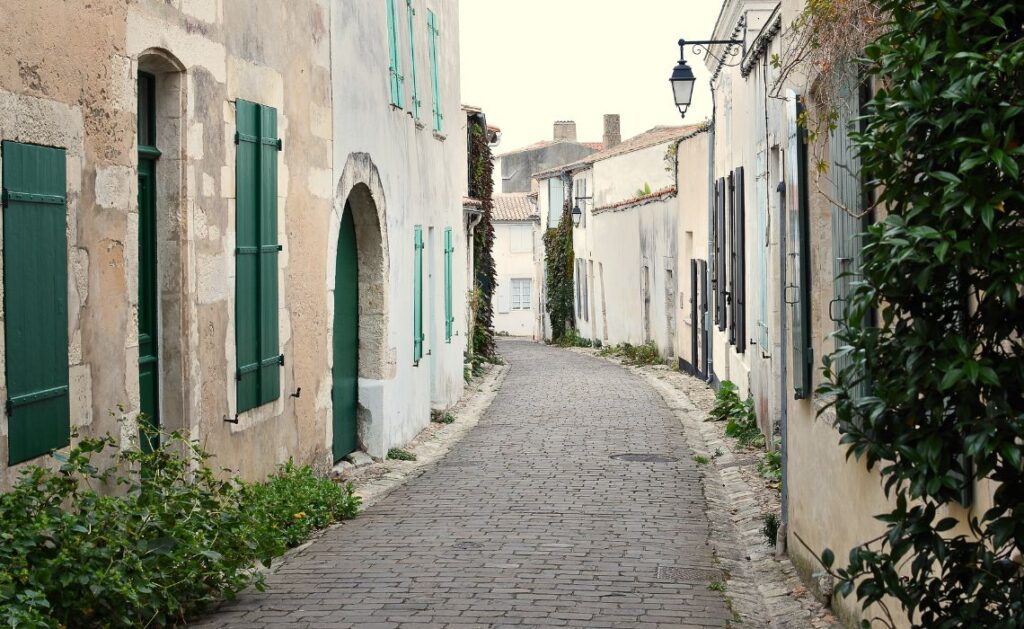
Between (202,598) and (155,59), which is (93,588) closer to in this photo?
(202,598)

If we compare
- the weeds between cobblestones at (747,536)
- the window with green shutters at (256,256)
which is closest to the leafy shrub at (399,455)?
the weeds between cobblestones at (747,536)

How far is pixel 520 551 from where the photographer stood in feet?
25.5

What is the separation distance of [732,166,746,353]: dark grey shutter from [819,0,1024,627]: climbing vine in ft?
34.7

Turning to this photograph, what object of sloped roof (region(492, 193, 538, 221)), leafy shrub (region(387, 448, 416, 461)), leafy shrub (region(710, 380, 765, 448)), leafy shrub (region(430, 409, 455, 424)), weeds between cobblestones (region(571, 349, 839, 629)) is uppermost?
sloped roof (region(492, 193, 538, 221))

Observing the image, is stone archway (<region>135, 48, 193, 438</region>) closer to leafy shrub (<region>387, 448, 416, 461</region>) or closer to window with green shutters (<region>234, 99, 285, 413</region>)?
window with green shutters (<region>234, 99, 285, 413</region>)

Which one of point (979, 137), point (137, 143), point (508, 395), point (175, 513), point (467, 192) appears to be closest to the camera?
point (979, 137)

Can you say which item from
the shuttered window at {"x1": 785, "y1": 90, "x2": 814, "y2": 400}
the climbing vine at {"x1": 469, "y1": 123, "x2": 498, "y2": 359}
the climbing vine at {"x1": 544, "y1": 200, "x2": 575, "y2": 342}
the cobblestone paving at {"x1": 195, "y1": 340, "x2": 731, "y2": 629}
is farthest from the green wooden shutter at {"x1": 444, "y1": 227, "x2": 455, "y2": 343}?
the climbing vine at {"x1": 544, "y1": 200, "x2": 575, "y2": 342}

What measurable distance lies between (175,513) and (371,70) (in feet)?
22.7

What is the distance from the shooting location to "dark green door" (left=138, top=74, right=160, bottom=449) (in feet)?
23.4

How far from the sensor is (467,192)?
24.5 metres

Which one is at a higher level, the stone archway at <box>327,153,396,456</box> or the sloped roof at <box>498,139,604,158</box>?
the sloped roof at <box>498,139,604,158</box>

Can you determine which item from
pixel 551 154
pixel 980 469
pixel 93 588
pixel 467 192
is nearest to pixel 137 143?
pixel 93 588

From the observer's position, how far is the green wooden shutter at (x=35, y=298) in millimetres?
5348

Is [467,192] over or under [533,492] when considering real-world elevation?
over
